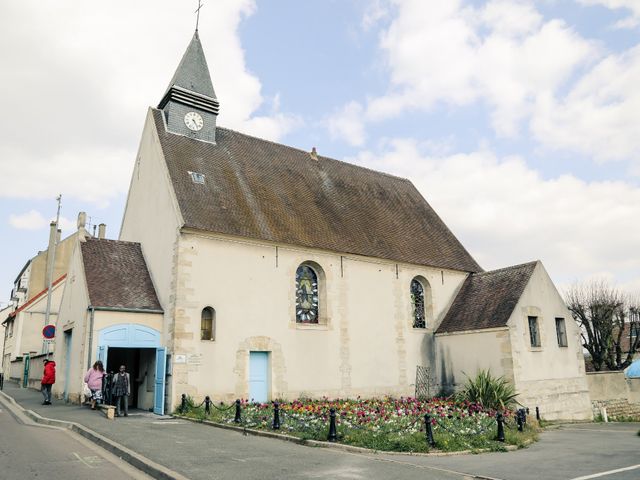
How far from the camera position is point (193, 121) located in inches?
774

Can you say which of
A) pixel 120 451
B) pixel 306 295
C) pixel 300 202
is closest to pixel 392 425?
pixel 120 451

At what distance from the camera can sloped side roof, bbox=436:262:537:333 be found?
18672 millimetres

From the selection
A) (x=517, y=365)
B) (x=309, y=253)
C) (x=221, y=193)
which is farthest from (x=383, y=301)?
(x=221, y=193)

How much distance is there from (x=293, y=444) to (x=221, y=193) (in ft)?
32.3

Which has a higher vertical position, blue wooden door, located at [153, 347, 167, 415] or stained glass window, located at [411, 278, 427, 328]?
stained glass window, located at [411, 278, 427, 328]

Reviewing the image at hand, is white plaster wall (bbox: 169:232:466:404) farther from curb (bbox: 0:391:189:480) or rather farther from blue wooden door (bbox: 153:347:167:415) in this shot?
curb (bbox: 0:391:189:480)

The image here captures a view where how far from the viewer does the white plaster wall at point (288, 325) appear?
1508cm

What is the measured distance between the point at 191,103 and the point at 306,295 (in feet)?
28.4

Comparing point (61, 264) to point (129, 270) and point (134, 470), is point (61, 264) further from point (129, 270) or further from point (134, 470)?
point (134, 470)

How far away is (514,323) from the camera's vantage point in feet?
59.0

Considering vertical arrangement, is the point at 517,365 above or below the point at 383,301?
below

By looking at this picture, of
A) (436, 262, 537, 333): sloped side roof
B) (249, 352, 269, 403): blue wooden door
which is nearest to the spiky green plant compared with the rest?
(436, 262, 537, 333): sloped side roof

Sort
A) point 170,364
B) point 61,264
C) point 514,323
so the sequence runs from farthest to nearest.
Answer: point 61,264, point 514,323, point 170,364

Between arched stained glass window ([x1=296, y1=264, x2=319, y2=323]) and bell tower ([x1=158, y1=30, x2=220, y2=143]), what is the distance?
254 inches
